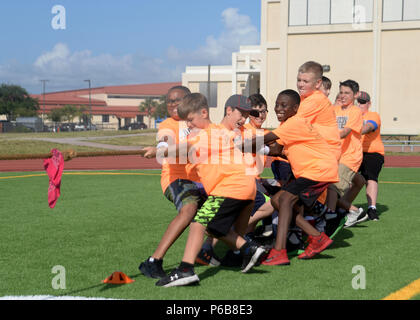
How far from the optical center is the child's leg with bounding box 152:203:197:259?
17.3 ft

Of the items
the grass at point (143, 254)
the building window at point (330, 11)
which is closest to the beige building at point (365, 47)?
the building window at point (330, 11)

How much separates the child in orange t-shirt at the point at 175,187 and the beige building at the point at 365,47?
38988 mm

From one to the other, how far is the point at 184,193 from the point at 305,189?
1321mm

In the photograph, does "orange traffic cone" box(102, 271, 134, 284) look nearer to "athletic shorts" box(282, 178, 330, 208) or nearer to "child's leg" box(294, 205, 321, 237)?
"athletic shorts" box(282, 178, 330, 208)

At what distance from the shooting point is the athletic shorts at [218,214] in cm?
513

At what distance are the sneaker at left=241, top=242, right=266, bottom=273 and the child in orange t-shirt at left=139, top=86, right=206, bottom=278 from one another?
60cm

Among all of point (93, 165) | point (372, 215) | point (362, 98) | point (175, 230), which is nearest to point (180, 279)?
point (175, 230)

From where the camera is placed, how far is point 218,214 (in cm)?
514

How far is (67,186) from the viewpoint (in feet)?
42.9

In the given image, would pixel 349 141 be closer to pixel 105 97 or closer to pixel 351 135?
pixel 351 135

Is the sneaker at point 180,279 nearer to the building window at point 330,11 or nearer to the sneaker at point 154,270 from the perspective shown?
the sneaker at point 154,270

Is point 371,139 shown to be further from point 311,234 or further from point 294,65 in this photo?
point 294,65

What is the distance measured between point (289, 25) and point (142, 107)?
75.9 metres
